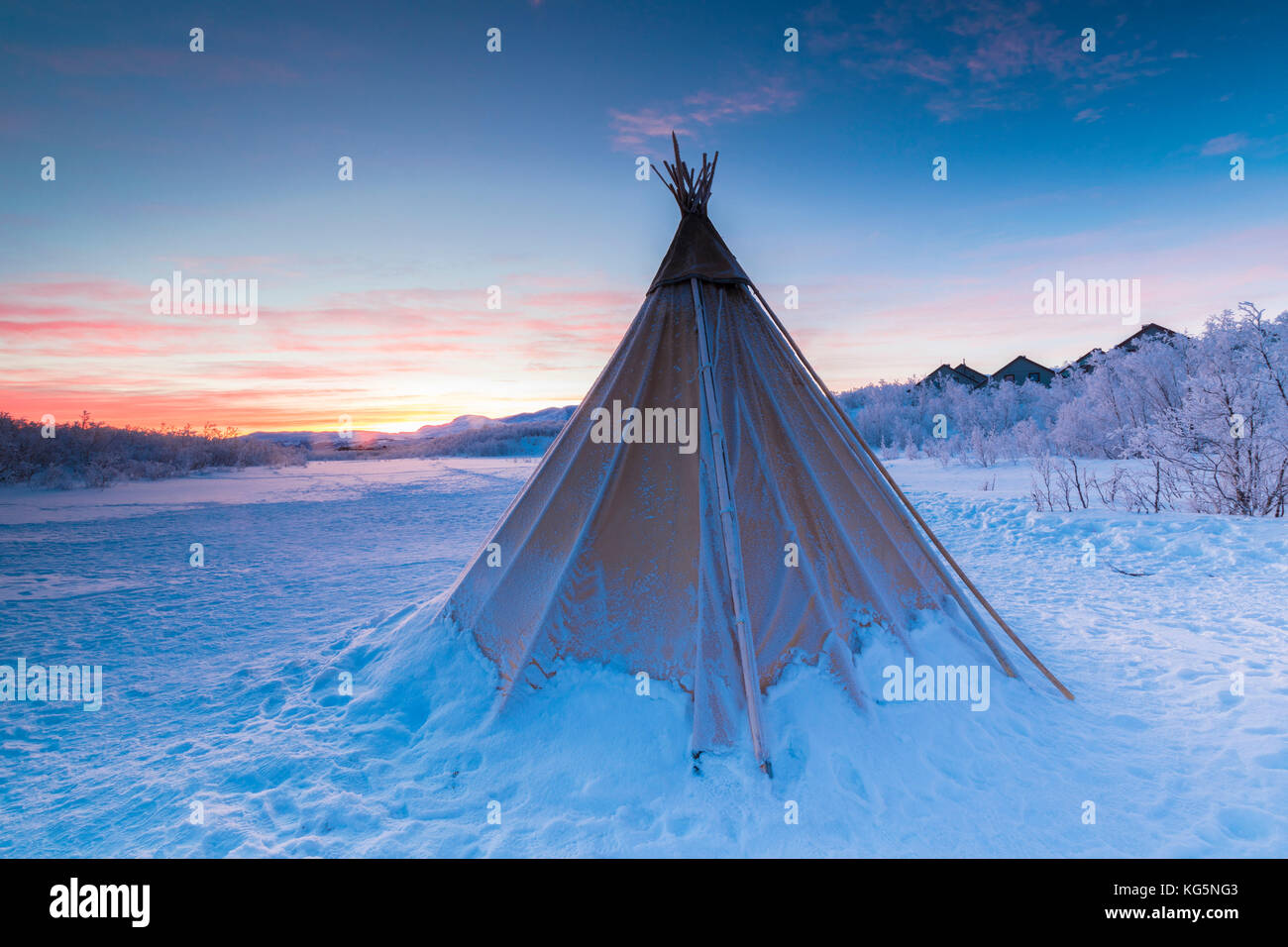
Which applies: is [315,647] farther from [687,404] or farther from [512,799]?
[687,404]

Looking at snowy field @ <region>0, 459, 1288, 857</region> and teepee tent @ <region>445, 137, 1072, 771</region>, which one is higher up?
teepee tent @ <region>445, 137, 1072, 771</region>

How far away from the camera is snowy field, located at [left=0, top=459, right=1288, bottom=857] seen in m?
3.05

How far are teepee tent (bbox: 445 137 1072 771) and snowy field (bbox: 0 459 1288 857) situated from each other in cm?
27

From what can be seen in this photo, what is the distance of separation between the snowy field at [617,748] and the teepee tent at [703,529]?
0.27m

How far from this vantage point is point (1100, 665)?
500 cm

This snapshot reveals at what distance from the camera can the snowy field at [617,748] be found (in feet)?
10.0

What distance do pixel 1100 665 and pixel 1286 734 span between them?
126 cm

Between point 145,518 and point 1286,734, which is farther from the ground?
point 145,518

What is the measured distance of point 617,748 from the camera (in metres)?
3.65

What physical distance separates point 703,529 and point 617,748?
60.5 inches

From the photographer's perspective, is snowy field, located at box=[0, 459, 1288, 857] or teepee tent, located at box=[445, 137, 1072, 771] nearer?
snowy field, located at box=[0, 459, 1288, 857]
